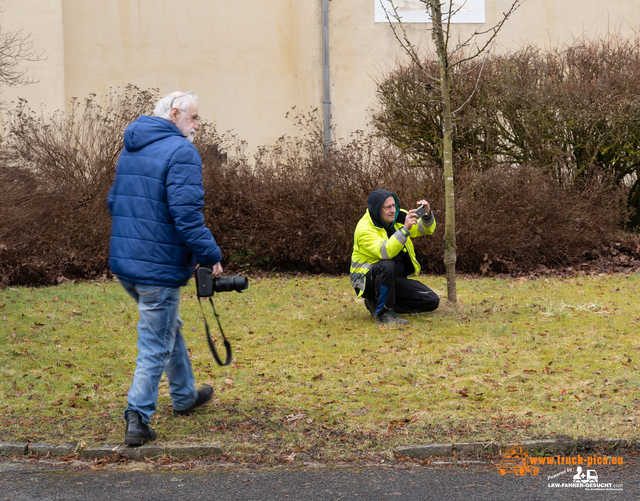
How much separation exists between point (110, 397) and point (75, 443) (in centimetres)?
96

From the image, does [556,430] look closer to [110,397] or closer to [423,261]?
[110,397]

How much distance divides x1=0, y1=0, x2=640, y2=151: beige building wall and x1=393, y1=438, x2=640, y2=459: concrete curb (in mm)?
15118

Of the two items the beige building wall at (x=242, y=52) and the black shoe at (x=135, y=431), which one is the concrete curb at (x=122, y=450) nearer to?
the black shoe at (x=135, y=431)

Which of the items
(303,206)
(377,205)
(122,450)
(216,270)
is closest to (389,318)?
(377,205)

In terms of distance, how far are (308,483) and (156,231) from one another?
170 centimetres

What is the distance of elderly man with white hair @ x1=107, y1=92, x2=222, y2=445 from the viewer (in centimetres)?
422

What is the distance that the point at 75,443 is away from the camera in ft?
14.6

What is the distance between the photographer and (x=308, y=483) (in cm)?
385

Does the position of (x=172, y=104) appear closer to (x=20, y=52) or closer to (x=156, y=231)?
(x=156, y=231)

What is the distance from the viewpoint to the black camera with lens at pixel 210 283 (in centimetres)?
438

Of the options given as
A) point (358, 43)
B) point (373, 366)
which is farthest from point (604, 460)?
point (358, 43)

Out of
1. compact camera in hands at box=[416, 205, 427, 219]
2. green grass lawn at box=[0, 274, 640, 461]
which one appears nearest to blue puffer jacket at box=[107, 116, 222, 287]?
green grass lawn at box=[0, 274, 640, 461]

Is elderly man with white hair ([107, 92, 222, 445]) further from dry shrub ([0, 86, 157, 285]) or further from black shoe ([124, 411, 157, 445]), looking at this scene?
dry shrub ([0, 86, 157, 285])

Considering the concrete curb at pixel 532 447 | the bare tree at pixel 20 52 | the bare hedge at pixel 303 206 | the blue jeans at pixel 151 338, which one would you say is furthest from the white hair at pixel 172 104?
the bare tree at pixel 20 52
